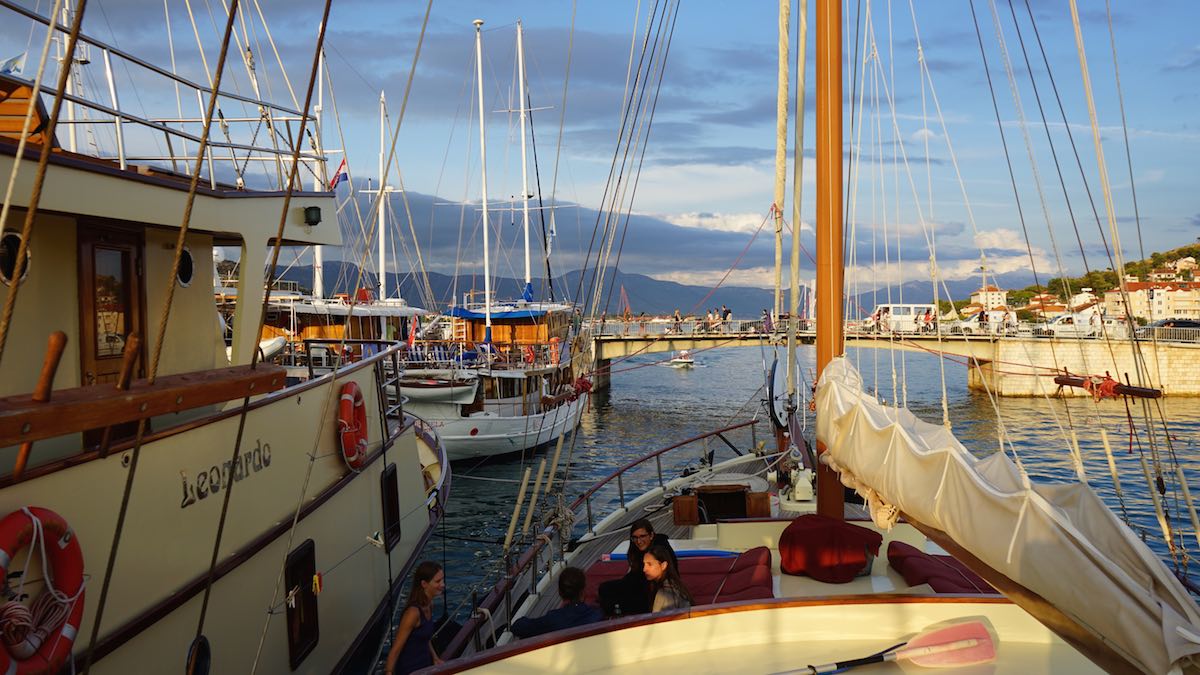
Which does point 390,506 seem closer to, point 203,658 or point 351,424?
point 351,424

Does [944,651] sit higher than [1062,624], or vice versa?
[1062,624]

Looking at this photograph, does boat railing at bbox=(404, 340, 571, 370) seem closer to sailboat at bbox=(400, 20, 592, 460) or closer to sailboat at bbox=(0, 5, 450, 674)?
sailboat at bbox=(400, 20, 592, 460)

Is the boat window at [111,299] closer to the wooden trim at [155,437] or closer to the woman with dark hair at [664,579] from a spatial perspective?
the wooden trim at [155,437]

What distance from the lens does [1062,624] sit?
3227 millimetres

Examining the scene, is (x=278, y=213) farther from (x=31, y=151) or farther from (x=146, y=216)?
(x=31, y=151)

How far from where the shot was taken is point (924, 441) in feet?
17.1

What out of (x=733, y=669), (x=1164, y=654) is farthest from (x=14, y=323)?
(x=1164, y=654)

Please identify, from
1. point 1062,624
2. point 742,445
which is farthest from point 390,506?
point 742,445

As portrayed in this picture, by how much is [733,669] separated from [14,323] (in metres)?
5.42

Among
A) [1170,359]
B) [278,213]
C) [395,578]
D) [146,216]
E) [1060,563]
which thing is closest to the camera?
[1060,563]

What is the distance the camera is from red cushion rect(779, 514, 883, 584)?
666cm

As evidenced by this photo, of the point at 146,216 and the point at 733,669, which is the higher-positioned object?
the point at 146,216

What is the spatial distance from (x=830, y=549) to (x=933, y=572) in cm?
78

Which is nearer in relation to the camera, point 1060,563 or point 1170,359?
point 1060,563
